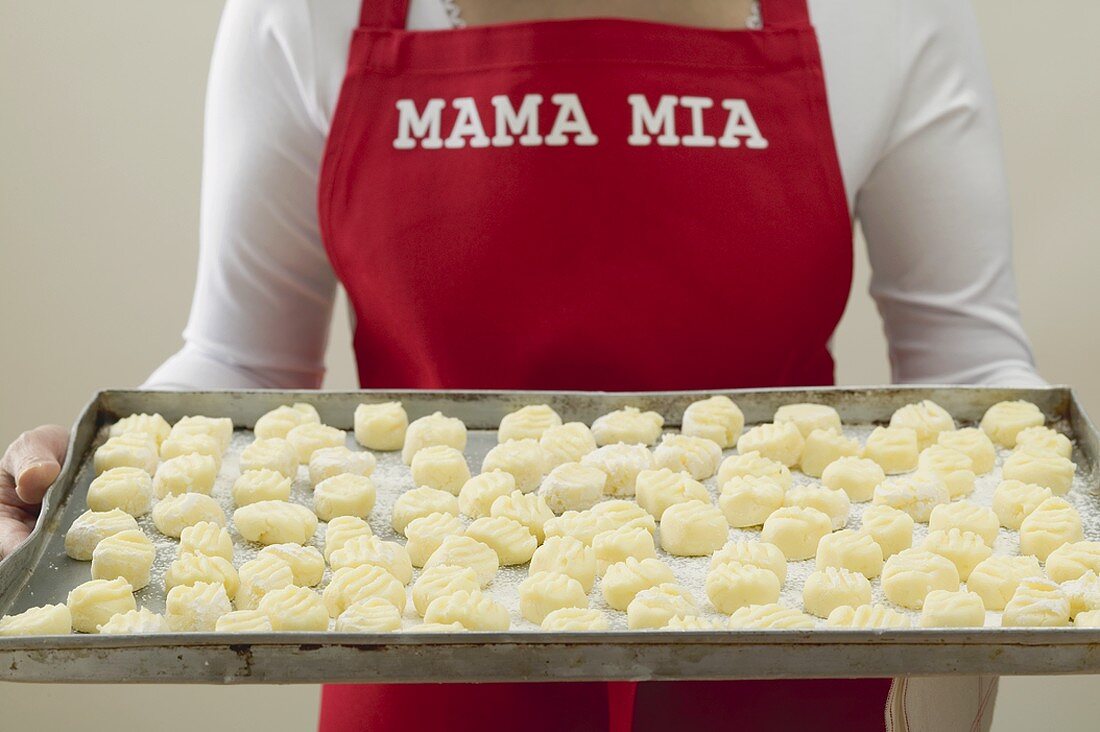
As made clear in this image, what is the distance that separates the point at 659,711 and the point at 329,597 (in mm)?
446

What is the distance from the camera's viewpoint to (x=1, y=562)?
106 cm

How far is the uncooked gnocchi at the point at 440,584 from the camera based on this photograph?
1.08 metres

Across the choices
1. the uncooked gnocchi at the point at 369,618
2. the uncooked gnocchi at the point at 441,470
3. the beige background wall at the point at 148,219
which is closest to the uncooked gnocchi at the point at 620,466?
the uncooked gnocchi at the point at 441,470

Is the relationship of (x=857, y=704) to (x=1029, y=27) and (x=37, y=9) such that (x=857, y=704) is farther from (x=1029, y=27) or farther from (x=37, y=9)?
(x=37, y=9)

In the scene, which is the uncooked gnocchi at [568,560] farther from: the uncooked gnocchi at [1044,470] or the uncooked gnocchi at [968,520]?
the uncooked gnocchi at [1044,470]

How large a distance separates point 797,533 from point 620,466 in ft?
0.66

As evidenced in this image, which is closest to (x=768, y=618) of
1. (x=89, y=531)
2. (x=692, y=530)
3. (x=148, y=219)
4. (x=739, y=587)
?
(x=739, y=587)

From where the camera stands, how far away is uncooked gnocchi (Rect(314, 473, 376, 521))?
1.25 meters

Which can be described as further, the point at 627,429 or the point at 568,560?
the point at 627,429

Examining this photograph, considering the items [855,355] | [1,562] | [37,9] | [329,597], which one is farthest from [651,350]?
[37,9]

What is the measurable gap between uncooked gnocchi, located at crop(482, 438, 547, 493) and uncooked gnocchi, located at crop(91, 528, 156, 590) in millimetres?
349

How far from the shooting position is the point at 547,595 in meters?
1.08

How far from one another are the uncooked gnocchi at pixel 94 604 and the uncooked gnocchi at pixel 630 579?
0.39 m

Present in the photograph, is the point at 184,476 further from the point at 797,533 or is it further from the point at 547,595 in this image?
the point at 797,533
